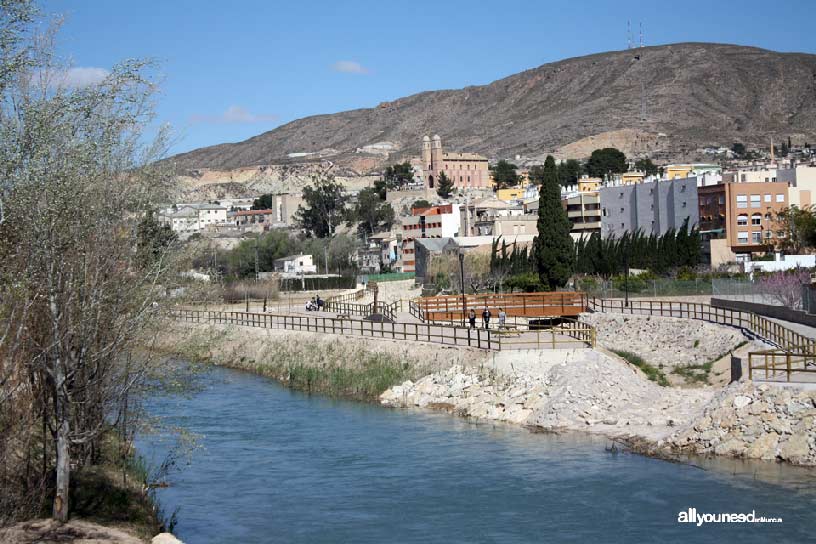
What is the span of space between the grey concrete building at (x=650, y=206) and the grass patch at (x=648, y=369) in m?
41.1

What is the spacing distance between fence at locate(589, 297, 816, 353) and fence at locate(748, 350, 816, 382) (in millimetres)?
518

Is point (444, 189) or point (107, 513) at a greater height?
point (444, 189)

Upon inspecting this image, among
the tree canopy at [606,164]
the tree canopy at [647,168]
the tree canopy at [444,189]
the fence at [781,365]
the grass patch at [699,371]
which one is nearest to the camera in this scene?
the fence at [781,365]

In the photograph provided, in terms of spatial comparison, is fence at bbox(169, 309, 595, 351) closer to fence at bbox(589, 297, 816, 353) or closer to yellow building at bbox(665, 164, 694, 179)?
fence at bbox(589, 297, 816, 353)

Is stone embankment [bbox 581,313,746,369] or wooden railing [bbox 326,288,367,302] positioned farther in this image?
wooden railing [bbox 326,288,367,302]

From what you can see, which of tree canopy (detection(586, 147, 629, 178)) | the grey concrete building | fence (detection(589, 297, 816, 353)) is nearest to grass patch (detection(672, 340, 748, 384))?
fence (detection(589, 297, 816, 353))

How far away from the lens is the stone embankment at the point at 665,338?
143ft

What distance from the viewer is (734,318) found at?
4609 centimetres

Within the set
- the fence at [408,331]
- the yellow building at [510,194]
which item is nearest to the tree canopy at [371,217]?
the yellow building at [510,194]

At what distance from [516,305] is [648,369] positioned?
13.0 m

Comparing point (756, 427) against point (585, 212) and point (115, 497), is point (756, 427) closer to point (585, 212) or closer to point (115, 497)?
point (115, 497)

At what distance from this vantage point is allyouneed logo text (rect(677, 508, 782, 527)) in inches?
868

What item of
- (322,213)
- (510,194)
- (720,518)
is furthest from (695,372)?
(510,194)

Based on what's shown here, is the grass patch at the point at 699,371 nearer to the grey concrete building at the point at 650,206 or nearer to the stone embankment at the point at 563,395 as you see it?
the stone embankment at the point at 563,395
